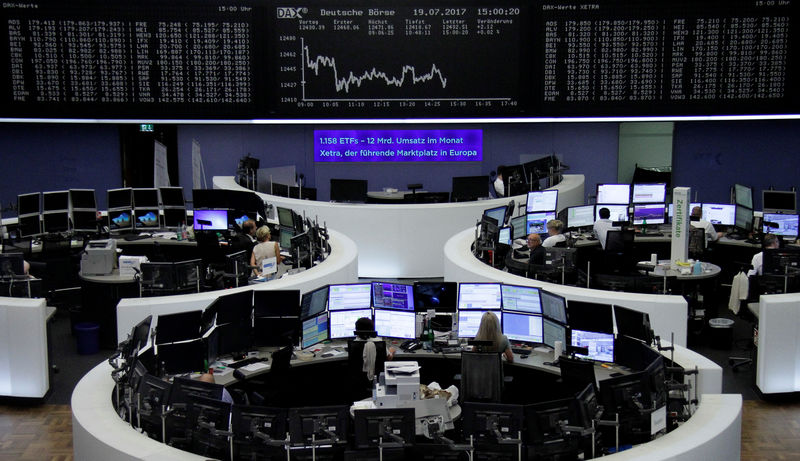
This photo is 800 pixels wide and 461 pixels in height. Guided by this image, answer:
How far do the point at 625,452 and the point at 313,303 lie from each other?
3.67 m

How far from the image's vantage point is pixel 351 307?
29.2 feet

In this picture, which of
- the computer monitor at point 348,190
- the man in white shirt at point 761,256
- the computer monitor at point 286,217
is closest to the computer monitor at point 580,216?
the man in white shirt at point 761,256

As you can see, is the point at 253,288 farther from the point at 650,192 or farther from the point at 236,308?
the point at 650,192

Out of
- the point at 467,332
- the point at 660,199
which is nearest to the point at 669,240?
the point at 660,199

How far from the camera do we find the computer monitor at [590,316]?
26.7 ft

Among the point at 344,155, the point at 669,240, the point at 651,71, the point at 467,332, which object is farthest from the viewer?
the point at 344,155

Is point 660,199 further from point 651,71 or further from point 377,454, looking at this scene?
point 377,454

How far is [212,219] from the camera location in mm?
13320

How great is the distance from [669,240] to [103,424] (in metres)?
8.72

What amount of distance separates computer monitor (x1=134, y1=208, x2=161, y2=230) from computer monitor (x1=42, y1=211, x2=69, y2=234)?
98 centimetres

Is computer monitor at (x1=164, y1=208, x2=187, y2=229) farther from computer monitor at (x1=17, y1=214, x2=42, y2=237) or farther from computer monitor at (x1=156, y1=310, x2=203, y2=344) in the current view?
computer monitor at (x1=156, y1=310, x2=203, y2=344)

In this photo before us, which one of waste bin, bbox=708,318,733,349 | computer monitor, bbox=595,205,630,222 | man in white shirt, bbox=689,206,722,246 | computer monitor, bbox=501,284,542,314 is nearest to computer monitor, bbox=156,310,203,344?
computer monitor, bbox=501,284,542,314

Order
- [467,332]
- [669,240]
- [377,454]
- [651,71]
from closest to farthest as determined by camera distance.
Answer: [377,454] → [467,332] → [651,71] → [669,240]

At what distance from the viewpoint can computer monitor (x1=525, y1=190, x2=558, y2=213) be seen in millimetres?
13258
